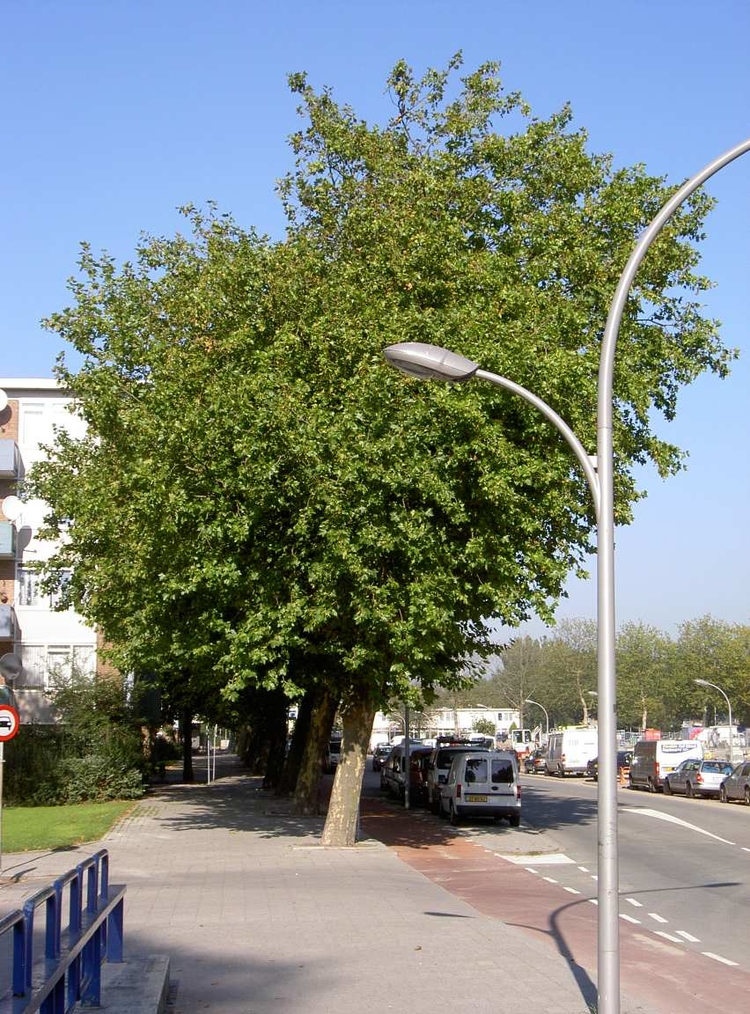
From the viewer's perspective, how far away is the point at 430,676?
22.4 m

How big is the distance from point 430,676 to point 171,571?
5.22 meters

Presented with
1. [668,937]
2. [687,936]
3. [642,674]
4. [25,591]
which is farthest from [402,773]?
[642,674]

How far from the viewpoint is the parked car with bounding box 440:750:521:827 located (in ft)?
98.7

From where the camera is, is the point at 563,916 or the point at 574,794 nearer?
the point at 563,916

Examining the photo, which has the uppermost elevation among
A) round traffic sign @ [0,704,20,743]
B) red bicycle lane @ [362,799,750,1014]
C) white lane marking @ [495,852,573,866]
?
round traffic sign @ [0,704,20,743]

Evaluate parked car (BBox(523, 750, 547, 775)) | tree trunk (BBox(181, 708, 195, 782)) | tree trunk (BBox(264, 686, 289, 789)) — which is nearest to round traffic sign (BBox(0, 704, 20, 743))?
tree trunk (BBox(264, 686, 289, 789))

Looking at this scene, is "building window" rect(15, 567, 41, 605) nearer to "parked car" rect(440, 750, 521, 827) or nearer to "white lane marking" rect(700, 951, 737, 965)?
"parked car" rect(440, 750, 521, 827)

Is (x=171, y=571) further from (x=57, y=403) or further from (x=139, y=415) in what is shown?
(x=57, y=403)

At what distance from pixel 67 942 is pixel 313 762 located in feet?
74.0

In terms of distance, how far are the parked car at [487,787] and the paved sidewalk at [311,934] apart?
746cm

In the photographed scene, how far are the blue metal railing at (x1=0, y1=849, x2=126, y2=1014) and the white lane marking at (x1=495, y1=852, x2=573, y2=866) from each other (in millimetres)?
13352

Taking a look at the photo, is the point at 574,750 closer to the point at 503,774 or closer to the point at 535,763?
the point at 535,763

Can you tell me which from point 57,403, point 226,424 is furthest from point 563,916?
point 57,403

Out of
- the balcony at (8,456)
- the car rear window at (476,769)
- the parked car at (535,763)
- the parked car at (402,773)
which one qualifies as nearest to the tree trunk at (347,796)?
the car rear window at (476,769)
